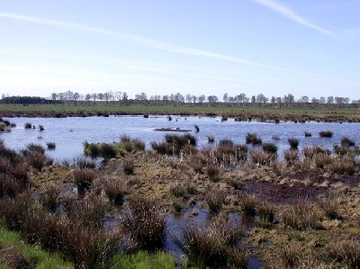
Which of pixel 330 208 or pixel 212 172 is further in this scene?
pixel 212 172

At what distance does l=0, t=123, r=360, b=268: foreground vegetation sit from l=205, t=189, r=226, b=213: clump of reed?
3 centimetres

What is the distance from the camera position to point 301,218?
396 inches

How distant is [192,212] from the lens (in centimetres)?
1160

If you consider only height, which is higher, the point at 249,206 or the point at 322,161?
the point at 322,161

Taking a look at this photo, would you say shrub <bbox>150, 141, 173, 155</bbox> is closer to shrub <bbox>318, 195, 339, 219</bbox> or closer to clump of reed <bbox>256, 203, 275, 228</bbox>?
clump of reed <bbox>256, 203, 275, 228</bbox>

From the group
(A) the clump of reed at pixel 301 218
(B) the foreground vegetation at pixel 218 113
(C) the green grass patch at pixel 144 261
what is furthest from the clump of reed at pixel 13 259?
(B) the foreground vegetation at pixel 218 113

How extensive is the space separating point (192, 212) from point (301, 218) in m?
2.95

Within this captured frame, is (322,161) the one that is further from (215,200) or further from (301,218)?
(301,218)

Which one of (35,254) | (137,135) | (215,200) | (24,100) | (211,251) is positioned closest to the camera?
(35,254)

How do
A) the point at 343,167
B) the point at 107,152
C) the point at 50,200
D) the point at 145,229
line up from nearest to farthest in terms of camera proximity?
the point at 145,229 < the point at 50,200 < the point at 343,167 < the point at 107,152

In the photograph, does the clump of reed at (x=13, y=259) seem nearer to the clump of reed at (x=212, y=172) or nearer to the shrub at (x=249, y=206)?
the shrub at (x=249, y=206)

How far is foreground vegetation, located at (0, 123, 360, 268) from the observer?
25.6ft

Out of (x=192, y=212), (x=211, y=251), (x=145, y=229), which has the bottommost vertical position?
(x=192, y=212)

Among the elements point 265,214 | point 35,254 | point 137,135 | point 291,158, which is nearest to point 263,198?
point 265,214
